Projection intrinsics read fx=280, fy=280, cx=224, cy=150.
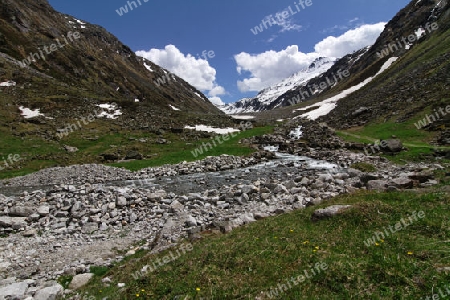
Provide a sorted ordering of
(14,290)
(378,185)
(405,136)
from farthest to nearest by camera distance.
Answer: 1. (405,136)
2. (378,185)
3. (14,290)

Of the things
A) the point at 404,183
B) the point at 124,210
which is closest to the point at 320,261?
the point at 404,183

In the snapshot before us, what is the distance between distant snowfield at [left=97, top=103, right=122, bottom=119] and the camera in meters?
68.4

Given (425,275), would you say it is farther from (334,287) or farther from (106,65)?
(106,65)

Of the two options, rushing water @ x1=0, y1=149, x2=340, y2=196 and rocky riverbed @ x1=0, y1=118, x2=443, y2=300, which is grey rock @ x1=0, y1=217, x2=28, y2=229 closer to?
rocky riverbed @ x1=0, y1=118, x2=443, y2=300

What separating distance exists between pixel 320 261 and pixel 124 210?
1605 cm

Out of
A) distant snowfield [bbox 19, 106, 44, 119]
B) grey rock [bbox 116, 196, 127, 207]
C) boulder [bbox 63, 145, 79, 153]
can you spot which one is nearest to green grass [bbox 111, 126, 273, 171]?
boulder [bbox 63, 145, 79, 153]

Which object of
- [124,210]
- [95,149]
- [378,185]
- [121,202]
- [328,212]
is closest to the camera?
[328,212]

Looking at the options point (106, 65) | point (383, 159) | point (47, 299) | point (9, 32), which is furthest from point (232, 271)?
point (106, 65)

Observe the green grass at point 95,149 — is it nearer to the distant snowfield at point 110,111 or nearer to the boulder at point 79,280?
the distant snowfield at point 110,111

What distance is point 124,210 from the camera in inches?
822

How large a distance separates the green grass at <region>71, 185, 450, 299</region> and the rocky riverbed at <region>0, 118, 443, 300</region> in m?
3.20

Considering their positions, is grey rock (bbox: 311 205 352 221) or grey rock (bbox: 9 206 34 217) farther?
grey rock (bbox: 9 206 34 217)

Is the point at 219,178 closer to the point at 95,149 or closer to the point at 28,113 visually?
the point at 95,149

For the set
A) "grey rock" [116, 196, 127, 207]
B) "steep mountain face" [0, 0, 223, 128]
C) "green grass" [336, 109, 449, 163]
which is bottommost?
"green grass" [336, 109, 449, 163]
